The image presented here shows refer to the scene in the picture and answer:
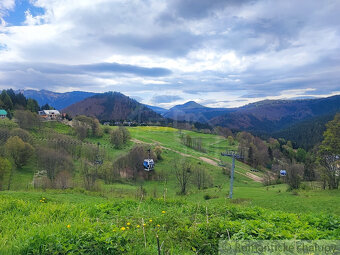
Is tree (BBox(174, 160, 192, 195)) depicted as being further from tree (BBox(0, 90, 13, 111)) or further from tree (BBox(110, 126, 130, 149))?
tree (BBox(0, 90, 13, 111))

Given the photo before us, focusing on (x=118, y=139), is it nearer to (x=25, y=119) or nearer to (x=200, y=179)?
(x=25, y=119)

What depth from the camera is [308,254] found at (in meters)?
3.32

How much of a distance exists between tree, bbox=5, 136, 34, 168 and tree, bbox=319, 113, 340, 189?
4996cm

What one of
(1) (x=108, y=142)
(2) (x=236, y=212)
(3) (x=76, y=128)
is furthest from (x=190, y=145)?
(2) (x=236, y=212)

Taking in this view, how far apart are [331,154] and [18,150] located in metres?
51.3

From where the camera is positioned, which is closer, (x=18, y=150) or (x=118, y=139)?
(x=18, y=150)

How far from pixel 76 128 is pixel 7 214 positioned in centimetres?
6551

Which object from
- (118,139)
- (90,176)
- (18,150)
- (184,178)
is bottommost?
(184,178)

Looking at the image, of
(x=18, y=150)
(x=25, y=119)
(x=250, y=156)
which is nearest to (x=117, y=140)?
(x=18, y=150)

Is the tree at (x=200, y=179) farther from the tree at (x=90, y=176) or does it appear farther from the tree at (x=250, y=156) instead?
the tree at (x=250, y=156)

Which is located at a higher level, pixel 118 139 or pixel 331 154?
pixel 331 154

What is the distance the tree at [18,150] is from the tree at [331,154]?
4996 cm

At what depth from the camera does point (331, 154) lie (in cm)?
2642

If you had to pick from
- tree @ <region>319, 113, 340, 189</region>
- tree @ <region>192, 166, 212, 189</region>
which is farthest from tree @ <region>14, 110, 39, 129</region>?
tree @ <region>319, 113, 340, 189</region>
